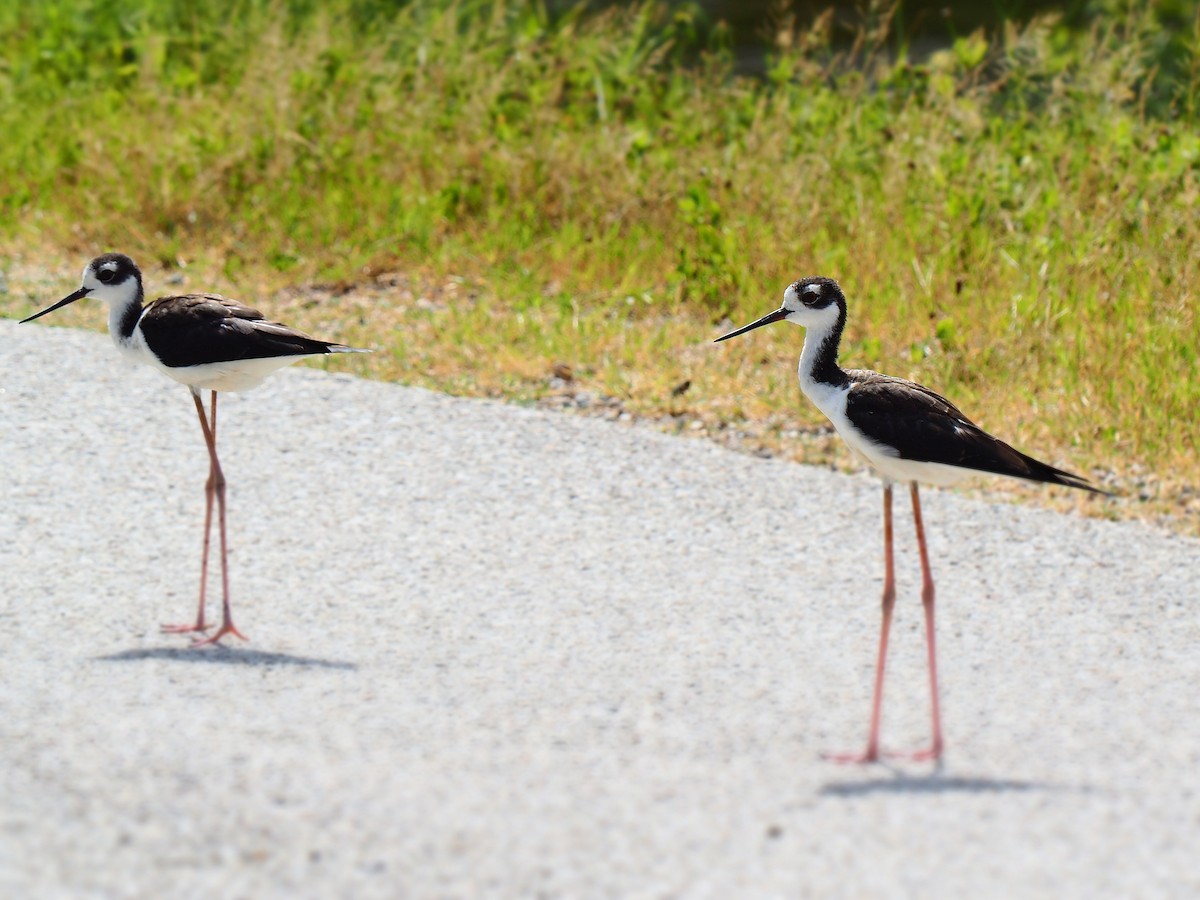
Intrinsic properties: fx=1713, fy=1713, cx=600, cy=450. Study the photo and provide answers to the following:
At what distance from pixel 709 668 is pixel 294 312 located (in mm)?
4870

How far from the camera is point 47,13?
1305 cm

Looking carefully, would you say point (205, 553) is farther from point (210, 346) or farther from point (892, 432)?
point (892, 432)

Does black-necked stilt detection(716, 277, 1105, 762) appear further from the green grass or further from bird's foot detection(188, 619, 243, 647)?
the green grass

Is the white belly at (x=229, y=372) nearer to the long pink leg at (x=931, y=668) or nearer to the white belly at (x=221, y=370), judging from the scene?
the white belly at (x=221, y=370)

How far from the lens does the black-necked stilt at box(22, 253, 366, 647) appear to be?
5.61 meters

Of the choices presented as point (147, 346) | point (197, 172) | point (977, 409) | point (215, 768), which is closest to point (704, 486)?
point (977, 409)

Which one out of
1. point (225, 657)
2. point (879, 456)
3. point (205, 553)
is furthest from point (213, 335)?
point (879, 456)

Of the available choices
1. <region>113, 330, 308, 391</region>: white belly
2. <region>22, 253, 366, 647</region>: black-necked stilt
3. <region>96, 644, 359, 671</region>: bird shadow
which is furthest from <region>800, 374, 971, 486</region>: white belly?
<region>113, 330, 308, 391</region>: white belly

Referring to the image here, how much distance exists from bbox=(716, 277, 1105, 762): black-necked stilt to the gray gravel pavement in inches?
12.9

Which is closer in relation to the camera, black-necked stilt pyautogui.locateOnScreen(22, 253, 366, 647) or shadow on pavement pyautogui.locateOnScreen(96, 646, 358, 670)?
shadow on pavement pyautogui.locateOnScreen(96, 646, 358, 670)

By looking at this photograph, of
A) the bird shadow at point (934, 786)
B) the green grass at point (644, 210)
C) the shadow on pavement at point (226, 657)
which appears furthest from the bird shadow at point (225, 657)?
the green grass at point (644, 210)

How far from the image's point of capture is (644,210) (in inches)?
397

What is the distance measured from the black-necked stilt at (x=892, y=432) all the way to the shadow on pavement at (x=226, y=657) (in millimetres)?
1635

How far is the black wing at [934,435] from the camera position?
15.8 ft
